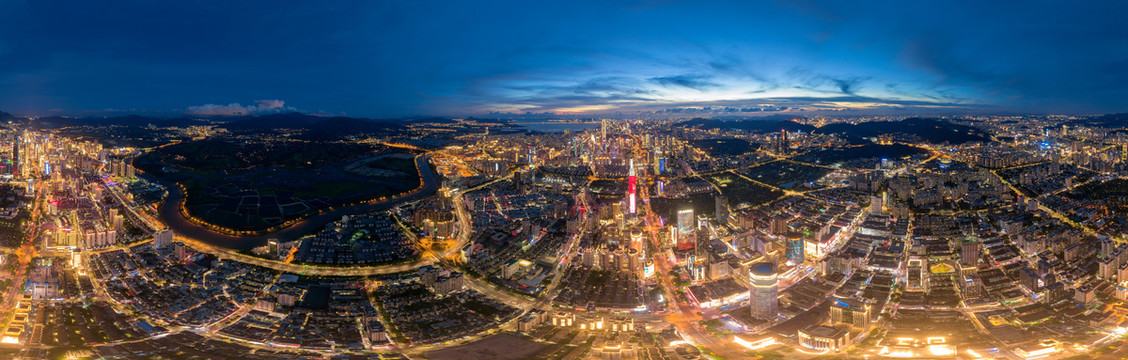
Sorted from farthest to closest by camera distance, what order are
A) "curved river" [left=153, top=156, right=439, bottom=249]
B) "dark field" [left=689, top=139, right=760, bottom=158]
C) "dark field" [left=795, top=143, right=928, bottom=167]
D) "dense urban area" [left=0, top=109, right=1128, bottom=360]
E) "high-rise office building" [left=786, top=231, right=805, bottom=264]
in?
"dark field" [left=689, top=139, right=760, bottom=158], "dark field" [left=795, top=143, right=928, bottom=167], "curved river" [left=153, top=156, right=439, bottom=249], "high-rise office building" [left=786, top=231, right=805, bottom=264], "dense urban area" [left=0, top=109, right=1128, bottom=360]

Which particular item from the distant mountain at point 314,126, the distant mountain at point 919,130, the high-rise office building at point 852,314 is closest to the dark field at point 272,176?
the distant mountain at point 314,126

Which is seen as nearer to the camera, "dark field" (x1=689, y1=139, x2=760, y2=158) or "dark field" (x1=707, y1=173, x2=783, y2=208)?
"dark field" (x1=707, y1=173, x2=783, y2=208)

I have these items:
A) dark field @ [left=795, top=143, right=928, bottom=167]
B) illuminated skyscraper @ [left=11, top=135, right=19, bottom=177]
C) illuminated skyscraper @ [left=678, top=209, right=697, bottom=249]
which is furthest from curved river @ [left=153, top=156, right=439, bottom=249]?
dark field @ [left=795, top=143, right=928, bottom=167]

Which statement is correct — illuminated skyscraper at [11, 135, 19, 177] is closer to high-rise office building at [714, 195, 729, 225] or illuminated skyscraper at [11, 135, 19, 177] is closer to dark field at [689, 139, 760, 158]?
high-rise office building at [714, 195, 729, 225]

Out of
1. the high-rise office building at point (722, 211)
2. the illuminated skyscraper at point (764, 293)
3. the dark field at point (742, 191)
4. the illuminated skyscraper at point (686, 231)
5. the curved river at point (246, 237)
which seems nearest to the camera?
the illuminated skyscraper at point (764, 293)

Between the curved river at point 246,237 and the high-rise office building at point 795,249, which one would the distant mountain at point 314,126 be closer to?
the curved river at point 246,237

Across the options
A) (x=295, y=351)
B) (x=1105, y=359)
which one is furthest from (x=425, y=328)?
(x=1105, y=359)

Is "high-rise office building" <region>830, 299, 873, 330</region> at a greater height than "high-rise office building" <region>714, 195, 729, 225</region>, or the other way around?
"high-rise office building" <region>714, 195, 729, 225</region>
